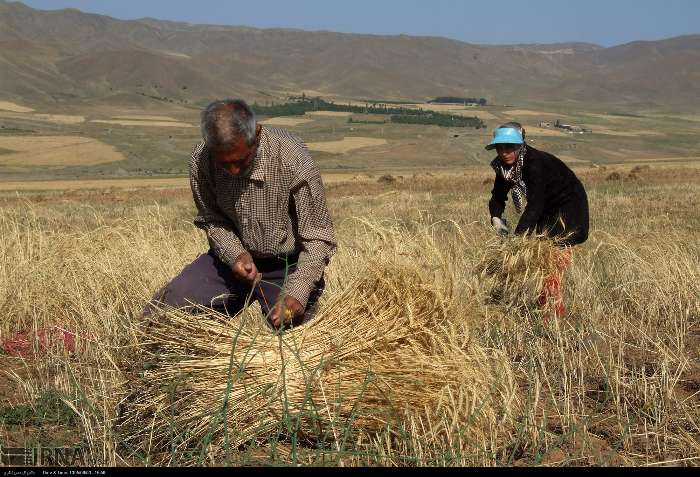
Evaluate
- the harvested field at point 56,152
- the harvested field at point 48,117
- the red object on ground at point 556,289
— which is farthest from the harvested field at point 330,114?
the red object on ground at point 556,289

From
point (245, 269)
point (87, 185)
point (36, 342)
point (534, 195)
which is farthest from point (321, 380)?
point (87, 185)

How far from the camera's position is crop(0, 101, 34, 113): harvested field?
12781 cm

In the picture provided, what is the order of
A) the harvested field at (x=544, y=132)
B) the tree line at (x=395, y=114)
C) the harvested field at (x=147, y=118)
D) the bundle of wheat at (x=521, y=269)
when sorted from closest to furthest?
1. the bundle of wheat at (x=521, y=269)
2. the harvested field at (x=544, y=132)
3. the tree line at (x=395, y=114)
4. the harvested field at (x=147, y=118)

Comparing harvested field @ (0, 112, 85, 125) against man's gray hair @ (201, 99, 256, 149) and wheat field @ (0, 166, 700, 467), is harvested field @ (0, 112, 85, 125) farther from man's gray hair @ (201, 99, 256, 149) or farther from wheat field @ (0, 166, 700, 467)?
man's gray hair @ (201, 99, 256, 149)

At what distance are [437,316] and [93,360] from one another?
2109 millimetres

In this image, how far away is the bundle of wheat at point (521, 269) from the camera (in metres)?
5.77

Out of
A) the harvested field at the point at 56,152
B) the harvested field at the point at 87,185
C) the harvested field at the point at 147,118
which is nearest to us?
the harvested field at the point at 87,185

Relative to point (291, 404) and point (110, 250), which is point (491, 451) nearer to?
point (291, 404)

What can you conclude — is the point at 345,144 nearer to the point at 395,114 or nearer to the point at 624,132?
the point at 395,114

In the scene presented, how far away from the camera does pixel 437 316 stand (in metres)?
3.83

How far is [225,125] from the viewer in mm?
3656

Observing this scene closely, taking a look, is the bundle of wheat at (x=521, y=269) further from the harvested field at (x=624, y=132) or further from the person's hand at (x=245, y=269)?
the harvested field at (x=624, y=132)

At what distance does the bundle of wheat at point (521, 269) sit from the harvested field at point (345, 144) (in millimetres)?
72651

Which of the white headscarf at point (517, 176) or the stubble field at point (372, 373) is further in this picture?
the white headscarf at point (517, 176)
